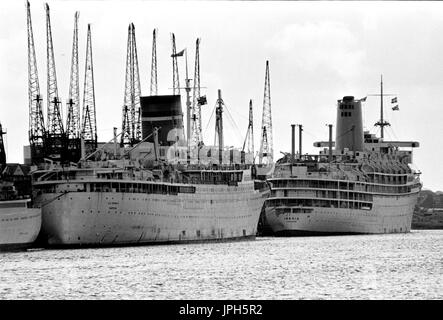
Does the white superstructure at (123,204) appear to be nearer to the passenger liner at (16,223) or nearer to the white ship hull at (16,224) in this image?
the passenger liner at (16,223)

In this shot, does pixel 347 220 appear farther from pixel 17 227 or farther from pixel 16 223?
pixel 16 223

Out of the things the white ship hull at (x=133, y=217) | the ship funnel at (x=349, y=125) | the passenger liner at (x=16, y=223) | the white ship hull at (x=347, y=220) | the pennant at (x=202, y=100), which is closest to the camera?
the passenger liner at (x=16, y=223)

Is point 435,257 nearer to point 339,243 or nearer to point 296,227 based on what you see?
point 339,243

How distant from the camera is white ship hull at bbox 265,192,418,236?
151 m

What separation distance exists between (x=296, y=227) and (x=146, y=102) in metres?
25.6

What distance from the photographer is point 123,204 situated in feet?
383

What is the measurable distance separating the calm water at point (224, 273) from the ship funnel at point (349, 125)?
56.5 meters

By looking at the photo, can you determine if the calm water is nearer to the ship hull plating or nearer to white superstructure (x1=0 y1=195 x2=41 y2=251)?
the ship hull plating

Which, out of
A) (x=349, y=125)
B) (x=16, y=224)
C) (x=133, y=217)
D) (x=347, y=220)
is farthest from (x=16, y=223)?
(x=349, y=125)

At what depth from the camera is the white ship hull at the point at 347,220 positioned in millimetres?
151250

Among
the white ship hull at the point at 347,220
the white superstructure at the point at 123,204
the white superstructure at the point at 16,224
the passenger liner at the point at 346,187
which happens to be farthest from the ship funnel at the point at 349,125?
the white superstructure at the point at 16,224

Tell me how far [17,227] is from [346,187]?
53.9 meters

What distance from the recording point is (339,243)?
419ft
